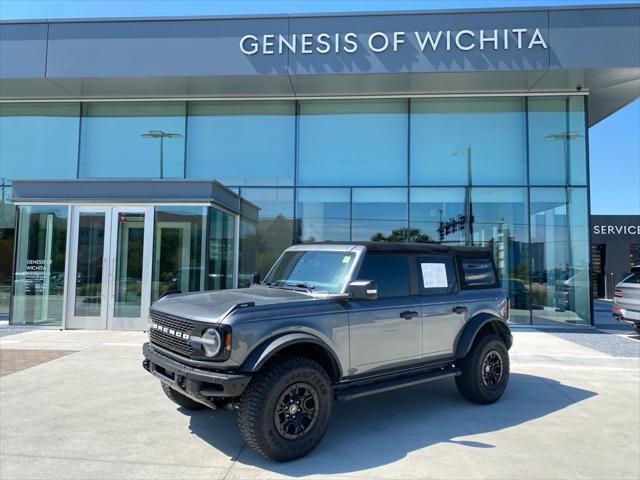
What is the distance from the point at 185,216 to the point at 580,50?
407 inches

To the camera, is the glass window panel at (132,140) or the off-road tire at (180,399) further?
the glass window panel at (132,140)

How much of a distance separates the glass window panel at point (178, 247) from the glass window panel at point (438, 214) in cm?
597


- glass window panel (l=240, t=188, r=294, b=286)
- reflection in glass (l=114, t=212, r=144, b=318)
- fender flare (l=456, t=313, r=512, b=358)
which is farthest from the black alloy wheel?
glass window panel (l=240, t=188, r=294, b=286)

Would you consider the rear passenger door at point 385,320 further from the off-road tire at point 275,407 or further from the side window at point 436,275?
the off-road tire at point 275,407

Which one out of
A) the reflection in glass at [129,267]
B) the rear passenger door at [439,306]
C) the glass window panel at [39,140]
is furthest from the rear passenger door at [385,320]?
the glass window panel at [39,140]

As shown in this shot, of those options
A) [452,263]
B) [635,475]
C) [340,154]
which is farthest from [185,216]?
[635,475]

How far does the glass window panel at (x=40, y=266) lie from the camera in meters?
10.7

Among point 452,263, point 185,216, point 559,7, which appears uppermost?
point 559,7

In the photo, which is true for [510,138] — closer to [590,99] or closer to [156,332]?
[590,99]

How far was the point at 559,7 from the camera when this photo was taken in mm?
10930

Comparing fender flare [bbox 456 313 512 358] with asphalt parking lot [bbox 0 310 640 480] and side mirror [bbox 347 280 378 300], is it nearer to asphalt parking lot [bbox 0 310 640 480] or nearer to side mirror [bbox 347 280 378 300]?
asphalt parking lot [bbox 0 310 640 480]

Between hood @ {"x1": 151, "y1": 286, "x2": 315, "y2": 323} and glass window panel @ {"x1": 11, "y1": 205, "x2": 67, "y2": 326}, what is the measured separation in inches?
284

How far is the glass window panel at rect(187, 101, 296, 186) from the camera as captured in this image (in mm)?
13266

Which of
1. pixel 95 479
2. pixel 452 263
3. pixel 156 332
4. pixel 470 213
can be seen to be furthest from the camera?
pixel 470 213
